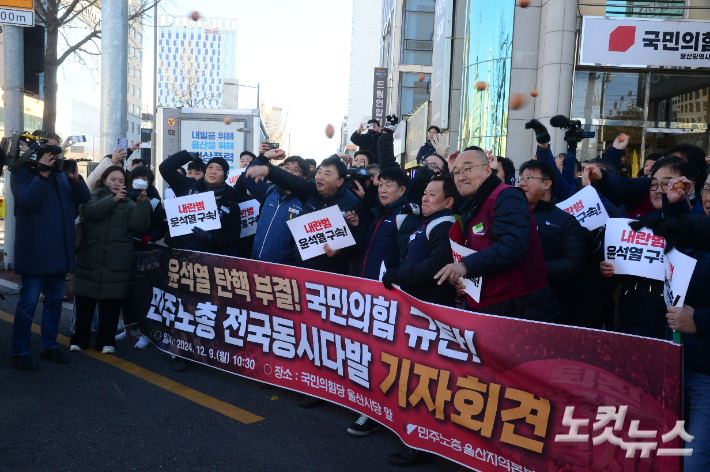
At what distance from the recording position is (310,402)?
15.2 ft

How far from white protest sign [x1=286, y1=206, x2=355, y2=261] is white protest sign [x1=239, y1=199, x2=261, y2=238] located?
159 centimetres

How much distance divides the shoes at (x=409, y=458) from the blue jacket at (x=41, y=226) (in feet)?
12.0

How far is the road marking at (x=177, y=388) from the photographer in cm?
439

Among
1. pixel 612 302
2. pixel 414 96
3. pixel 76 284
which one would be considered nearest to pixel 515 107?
pixel 612 302

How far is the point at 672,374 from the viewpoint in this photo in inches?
107

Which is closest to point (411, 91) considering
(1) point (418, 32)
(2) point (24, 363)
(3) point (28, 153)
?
(1) point (418, 32)

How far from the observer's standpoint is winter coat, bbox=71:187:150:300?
18.8ft

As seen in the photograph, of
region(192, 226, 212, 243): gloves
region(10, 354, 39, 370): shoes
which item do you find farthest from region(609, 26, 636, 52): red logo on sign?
region(10, 354, 39, 370): shoes

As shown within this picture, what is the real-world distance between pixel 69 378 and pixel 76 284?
3.63 feet

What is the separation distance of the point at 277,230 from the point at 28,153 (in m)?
2.35

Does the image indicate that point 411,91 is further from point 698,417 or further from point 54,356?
point 698,417

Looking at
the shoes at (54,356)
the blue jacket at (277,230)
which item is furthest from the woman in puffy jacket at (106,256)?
the blue jacket at (277,230)

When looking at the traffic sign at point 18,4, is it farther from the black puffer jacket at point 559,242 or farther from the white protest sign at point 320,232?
the black puffer jacket at point 559,242

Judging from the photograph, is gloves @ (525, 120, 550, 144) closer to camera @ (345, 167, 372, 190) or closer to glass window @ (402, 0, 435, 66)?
camera @ (345, 167, 372, 190)
